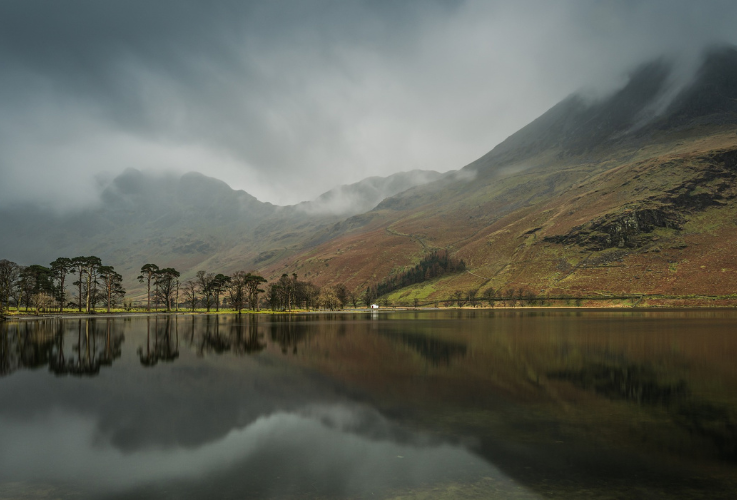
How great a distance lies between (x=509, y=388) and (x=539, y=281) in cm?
18857

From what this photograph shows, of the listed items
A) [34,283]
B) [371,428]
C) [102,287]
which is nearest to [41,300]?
[34,283]

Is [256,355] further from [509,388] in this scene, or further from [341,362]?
[509,388]

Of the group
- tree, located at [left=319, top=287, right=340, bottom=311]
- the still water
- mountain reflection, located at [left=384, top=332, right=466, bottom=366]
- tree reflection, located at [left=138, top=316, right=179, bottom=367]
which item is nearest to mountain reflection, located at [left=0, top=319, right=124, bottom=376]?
the still water

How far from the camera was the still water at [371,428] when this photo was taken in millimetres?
9406

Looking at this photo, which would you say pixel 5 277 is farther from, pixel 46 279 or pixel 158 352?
pixel 158 352

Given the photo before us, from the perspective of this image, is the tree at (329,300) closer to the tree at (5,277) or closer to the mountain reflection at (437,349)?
the tree at (5,277)

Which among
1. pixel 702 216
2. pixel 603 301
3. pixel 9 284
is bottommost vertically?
pixel 603 301

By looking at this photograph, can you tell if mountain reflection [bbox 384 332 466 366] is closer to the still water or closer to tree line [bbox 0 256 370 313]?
the still water

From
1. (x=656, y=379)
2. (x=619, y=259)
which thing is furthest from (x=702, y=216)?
(x=656, y=379)

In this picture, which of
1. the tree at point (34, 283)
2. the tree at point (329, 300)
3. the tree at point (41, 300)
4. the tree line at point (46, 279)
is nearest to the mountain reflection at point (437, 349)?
the tree line at point (46, 279)

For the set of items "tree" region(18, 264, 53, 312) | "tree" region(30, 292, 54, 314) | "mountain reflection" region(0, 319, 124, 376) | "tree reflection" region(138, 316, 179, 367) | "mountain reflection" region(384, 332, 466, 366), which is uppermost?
"tree" region(18, 264, 53, 312)

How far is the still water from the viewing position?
9.41 metres

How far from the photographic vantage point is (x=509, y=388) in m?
19.2

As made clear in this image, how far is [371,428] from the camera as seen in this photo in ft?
44.5
